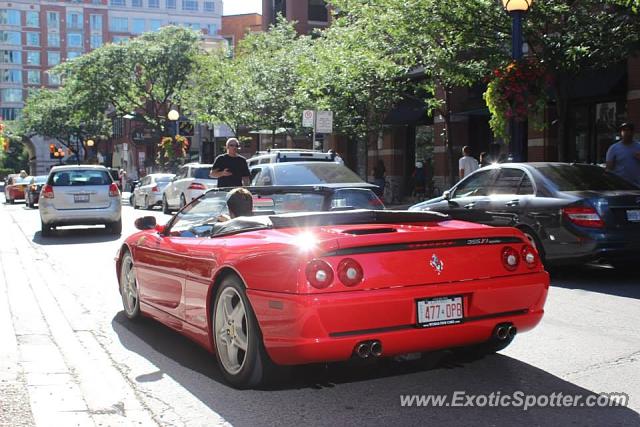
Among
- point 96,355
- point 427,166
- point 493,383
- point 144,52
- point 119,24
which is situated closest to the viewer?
point 493,383

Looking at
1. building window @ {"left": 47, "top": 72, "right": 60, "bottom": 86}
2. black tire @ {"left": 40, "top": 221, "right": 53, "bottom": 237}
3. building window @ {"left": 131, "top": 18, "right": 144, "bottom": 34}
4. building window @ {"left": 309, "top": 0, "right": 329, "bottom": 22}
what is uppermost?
building window @ {"left": 131, "top": 18, "right": 144, "bottom": 34}

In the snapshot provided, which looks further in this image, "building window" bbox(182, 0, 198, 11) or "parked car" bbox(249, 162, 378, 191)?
"building window" bbox(182, 0, 198, 11)

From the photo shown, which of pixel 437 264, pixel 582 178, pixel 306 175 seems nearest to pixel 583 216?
pixel 582 178

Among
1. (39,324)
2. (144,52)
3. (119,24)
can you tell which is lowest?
(39,324)

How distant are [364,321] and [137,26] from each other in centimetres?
11875

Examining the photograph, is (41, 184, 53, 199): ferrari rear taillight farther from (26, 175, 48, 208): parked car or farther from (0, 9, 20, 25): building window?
(0, 9, 20, 25): building window

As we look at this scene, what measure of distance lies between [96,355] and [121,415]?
159 cm

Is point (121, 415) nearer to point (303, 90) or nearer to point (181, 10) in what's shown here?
point (303, 90)

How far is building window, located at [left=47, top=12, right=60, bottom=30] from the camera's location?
113688 mm

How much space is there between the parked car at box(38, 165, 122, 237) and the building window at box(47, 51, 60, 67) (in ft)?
344

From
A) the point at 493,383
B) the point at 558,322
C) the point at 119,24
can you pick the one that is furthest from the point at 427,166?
the point at 119,24

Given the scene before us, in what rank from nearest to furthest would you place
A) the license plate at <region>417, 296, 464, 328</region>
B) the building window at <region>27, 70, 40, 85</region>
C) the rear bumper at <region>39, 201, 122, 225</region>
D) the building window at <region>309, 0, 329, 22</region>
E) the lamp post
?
the license plate at <region>417, 296, 464, 328</region>, the lamp post, the rear bumper at <region>39, 201, 122, 225</region>, the building window at <region>309, 0, 329, 22</region>, the building window at <region>27, 70, 40, 85</region>

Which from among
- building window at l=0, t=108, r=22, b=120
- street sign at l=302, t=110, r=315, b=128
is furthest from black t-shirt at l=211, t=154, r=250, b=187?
building window at l=0, t=108, r=22, b=120

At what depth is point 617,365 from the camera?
546cm
